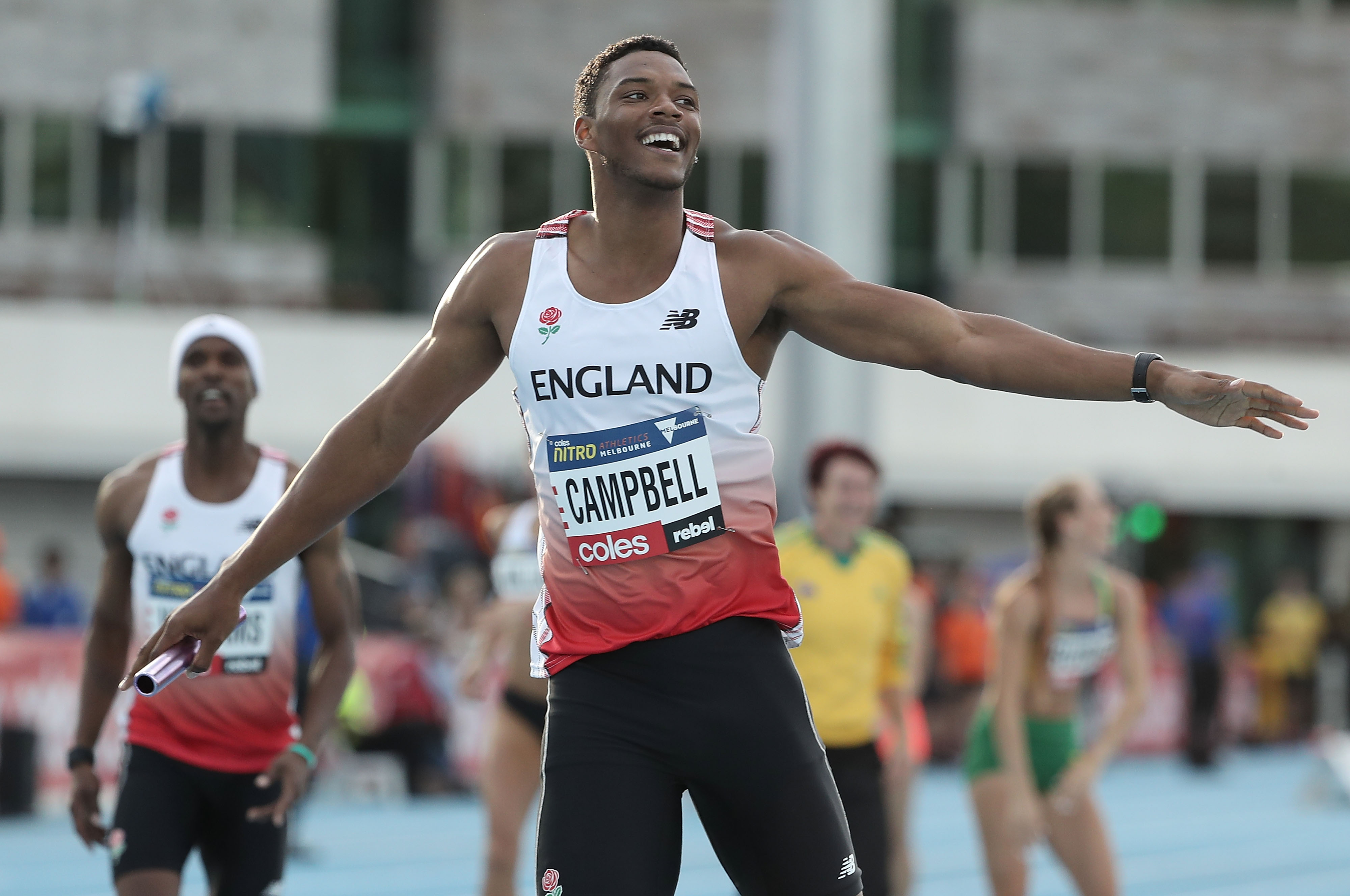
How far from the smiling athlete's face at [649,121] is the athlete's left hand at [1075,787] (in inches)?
164

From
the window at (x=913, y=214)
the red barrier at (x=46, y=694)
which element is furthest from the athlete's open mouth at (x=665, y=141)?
the window at (x=913, y=214)

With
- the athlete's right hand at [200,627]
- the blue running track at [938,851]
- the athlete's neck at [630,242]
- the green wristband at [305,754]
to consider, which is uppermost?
the athlete's neck at [630,242]

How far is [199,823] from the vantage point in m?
5.57

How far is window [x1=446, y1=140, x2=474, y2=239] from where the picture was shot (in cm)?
2925

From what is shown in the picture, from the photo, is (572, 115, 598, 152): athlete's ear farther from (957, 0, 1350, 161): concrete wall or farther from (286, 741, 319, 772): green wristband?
(957, 0, 1350, 161): concrete wall

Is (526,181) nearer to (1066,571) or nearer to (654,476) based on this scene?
(1066,571)

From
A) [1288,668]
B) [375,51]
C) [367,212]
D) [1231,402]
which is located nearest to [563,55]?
[375,51]

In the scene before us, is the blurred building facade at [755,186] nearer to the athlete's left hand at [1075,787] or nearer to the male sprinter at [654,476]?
the athlete's left hand at [1075,787]

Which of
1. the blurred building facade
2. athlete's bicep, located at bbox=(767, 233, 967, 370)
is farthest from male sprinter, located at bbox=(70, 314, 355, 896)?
the blurred building facade

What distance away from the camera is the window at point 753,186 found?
2972 centimetres

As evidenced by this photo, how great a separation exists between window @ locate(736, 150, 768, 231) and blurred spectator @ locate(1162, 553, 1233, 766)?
1106cm

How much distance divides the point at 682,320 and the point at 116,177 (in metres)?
25.4

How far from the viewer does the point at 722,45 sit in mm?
29938

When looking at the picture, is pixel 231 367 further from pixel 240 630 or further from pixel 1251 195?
pixel 1251 195
